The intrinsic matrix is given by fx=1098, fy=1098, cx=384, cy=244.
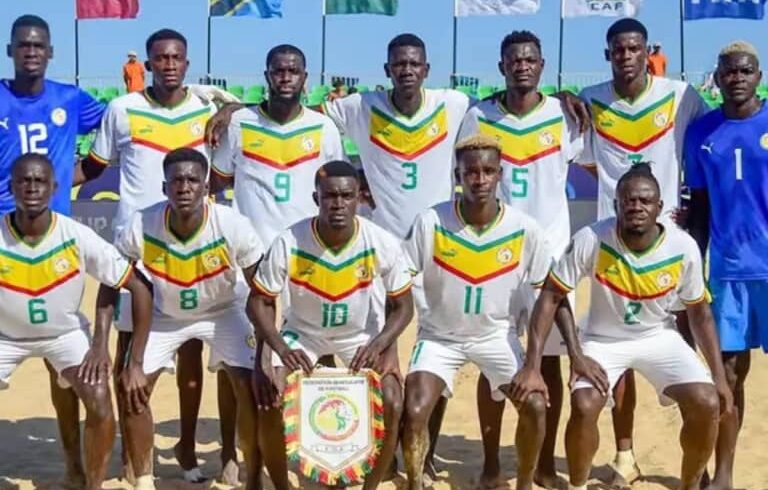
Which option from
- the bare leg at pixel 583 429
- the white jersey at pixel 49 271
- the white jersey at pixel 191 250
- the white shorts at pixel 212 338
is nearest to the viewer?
the bare leg at pixel 583 429

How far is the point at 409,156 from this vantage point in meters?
6.55

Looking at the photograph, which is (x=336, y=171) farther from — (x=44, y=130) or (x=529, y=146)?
(x=44, y=130)

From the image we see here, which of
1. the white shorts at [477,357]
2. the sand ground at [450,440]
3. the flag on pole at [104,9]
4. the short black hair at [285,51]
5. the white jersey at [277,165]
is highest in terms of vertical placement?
the flag on pole at [104,9]

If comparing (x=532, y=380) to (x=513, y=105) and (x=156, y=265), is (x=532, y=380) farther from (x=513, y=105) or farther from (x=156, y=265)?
(x=156, y=265)

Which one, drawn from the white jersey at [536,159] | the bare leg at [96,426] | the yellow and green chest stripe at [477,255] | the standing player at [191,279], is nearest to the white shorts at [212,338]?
the standing player at [191,279]

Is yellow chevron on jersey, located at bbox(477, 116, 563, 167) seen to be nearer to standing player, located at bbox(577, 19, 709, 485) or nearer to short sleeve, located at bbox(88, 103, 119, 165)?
standing player, located at bbox(577, 19, 709, 485)

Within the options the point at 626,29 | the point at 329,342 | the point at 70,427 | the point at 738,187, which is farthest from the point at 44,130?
the point at 738,187

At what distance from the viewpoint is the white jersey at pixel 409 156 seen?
6551 millimetres

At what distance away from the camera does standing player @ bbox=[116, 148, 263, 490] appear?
5.88m

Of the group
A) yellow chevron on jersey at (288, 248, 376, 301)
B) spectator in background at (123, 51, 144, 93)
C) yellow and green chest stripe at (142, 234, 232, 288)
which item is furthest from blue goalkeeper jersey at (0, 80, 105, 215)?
spectator in background at (123, 51, 144, 93)

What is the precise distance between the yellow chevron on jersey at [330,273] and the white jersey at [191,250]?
0.82 ft

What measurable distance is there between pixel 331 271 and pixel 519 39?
174 centimetres

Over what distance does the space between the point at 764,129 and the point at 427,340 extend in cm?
219

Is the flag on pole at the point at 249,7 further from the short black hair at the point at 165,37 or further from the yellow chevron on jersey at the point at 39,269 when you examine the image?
the yellow chevron on jersey at the point at 39,269
